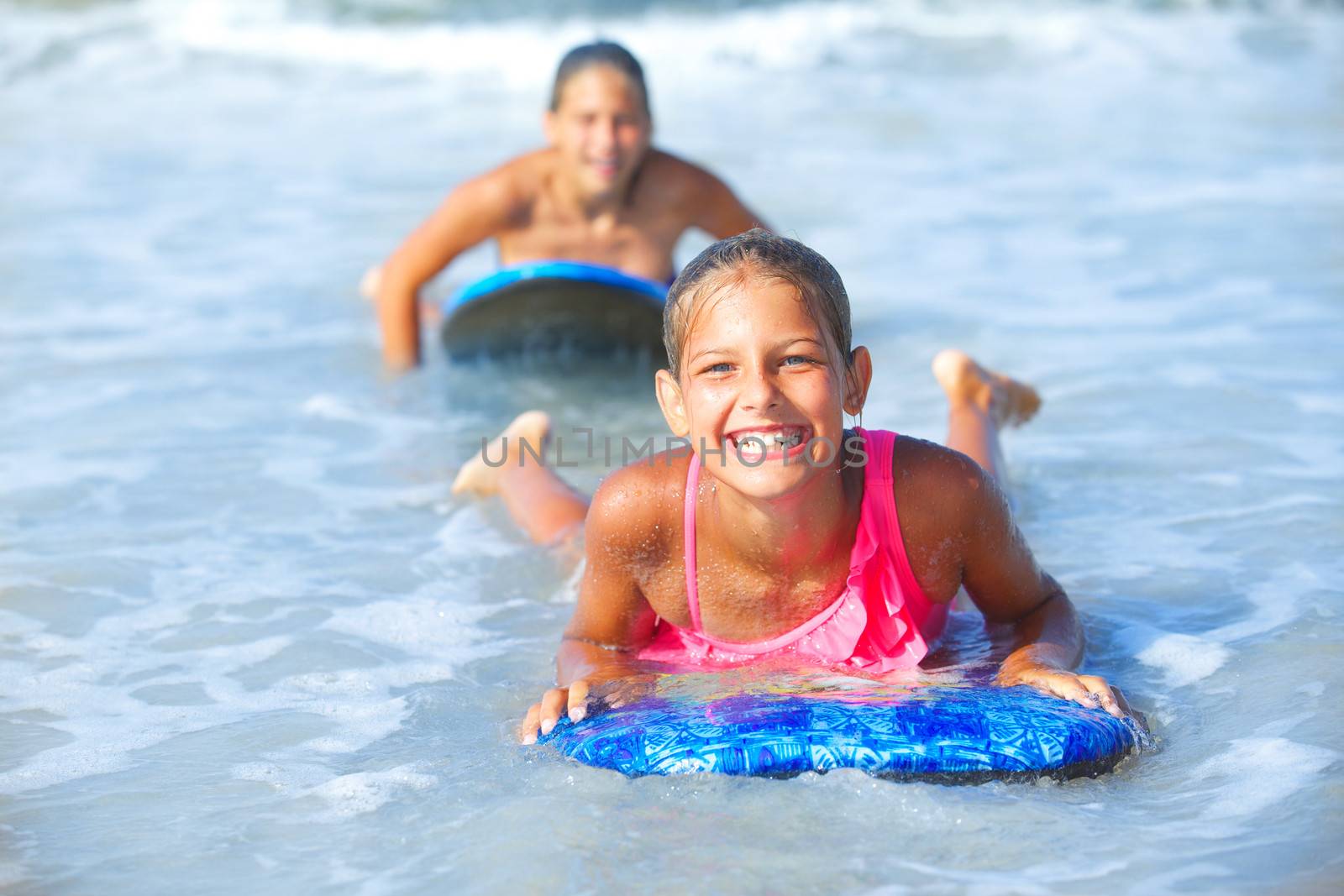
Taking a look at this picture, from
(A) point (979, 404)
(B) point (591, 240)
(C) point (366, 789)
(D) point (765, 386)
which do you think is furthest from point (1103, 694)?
(B) point (591, 240)

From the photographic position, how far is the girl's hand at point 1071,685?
267 centimetres

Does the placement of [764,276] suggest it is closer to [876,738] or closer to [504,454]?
[876,738]

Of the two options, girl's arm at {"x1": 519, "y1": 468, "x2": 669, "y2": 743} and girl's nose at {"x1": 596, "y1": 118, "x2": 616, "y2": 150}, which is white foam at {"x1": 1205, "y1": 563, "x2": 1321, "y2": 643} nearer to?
girl's arm at {"x1": 519, "y1": 468, "x2": 669, "y2": 743}

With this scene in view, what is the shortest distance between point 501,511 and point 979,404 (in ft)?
4.44

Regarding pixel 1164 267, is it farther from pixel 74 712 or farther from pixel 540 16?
pixel 540 16

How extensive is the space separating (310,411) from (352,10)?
35.0 ft

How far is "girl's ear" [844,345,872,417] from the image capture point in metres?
2.74

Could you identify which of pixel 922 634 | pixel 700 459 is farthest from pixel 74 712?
pixel 922 634

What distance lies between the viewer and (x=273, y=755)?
2855mm

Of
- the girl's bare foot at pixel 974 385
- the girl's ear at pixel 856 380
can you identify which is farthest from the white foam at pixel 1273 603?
the girl's ear at pixel 856 380

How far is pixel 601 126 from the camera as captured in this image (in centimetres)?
516

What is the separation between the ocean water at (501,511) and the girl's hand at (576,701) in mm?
99

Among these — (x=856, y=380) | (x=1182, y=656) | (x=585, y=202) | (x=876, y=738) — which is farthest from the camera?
(x=585, y=202)

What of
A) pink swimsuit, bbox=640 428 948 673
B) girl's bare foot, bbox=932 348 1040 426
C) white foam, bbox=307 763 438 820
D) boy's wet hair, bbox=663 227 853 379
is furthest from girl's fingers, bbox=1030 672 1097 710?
girl's bare foot, bbox=932 348 1040 426
